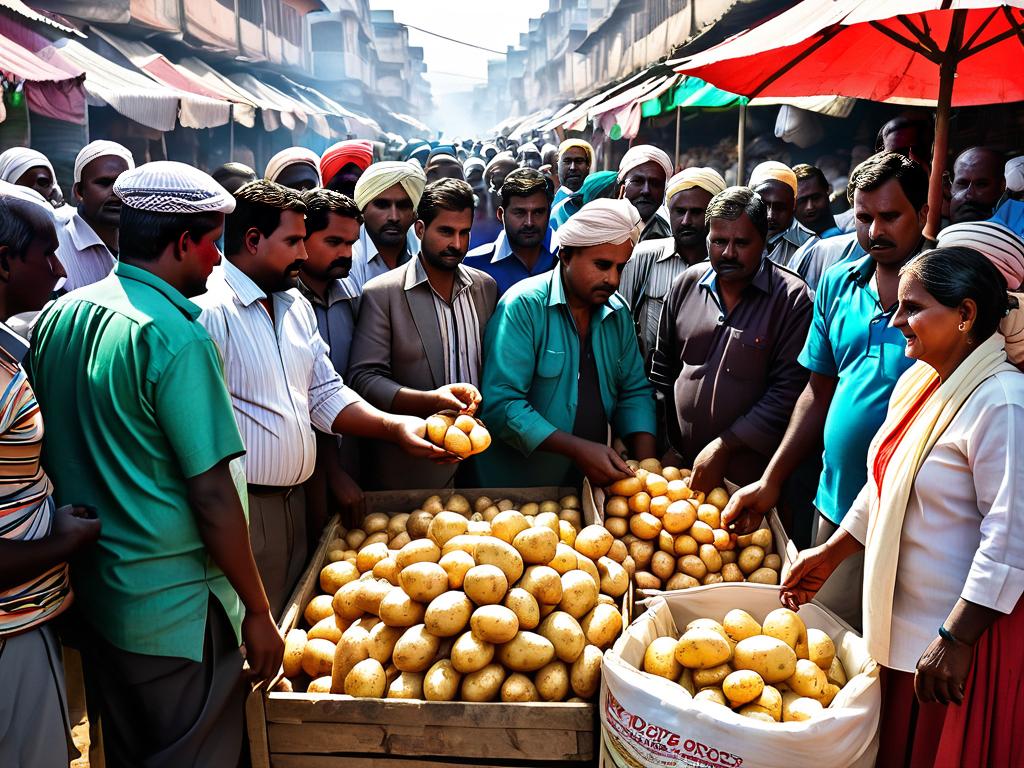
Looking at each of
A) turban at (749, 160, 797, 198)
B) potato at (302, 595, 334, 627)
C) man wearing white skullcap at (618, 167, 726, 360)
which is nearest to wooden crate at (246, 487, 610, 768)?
potato at (302, 595, 334, 627)

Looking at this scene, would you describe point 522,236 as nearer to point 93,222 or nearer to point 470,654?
point 93,222

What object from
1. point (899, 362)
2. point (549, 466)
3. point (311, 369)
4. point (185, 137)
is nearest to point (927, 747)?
point (899, 362)

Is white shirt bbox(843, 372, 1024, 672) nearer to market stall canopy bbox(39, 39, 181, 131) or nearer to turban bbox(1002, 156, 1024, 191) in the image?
turban bbox(1002, 156, 1024, 191)

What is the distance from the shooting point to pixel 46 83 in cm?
1012

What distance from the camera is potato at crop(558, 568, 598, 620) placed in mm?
2355

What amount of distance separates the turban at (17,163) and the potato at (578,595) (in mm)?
4806

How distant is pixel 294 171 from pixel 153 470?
343 cm

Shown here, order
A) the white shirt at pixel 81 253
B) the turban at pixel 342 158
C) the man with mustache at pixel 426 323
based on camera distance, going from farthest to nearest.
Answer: the turban at pixel 342 158 < the white shirt at pixel 81 253 < the man with mustache at pixel 426 323

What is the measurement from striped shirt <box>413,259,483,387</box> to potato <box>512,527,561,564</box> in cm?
138

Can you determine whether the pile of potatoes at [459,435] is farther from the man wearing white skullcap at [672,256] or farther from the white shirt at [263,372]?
the man wearing white skullcap at [672,256]

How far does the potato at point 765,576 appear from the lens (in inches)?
110

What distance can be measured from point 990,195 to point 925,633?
390 cm

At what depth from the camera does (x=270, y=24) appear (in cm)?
2970

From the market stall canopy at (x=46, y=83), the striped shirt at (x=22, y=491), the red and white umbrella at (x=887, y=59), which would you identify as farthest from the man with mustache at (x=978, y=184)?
the market stall canopy at (x=46, y=83)
